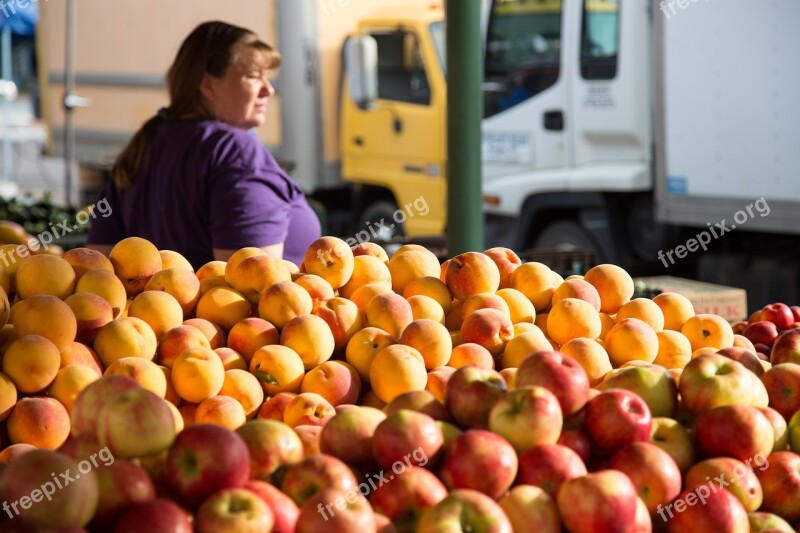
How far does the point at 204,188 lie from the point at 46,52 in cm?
779

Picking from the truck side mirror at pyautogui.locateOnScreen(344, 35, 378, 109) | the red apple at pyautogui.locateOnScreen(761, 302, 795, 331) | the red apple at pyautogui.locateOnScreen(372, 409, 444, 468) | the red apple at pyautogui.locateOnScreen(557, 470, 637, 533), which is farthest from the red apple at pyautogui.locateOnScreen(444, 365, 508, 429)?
the truck side mirror at pyautogui.locateOnScreen(344, 35, 378, 109)

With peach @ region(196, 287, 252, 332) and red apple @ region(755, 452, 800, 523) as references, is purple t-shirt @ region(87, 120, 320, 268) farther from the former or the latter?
red apple @ region(755, 452, 800, 523)

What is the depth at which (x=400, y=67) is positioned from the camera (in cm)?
796

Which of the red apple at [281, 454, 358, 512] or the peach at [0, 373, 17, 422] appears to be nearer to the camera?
the red apple at [281, 454, 358, 512]

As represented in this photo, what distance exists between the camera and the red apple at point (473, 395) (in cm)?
170

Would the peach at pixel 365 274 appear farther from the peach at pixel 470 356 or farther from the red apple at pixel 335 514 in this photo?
the red apple at pixel 335 514

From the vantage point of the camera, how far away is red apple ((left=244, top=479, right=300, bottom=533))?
1427 mm

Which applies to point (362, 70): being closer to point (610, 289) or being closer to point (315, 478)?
point (610, 289)

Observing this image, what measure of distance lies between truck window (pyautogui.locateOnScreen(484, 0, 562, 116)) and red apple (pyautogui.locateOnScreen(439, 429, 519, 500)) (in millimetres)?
5442

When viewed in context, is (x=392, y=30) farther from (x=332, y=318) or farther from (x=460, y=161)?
(x=332, y=318)

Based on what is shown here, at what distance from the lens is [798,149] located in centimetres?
518

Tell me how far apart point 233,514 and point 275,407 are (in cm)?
56
